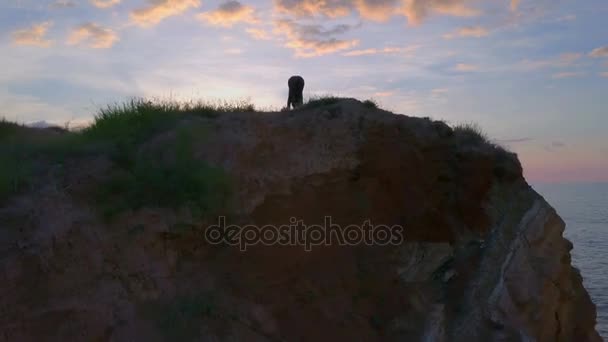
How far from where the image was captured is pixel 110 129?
8.66 meters

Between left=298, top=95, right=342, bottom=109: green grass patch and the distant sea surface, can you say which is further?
the distant sea surface

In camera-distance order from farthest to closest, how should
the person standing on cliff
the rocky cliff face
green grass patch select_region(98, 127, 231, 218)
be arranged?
the person standing on cliff, green grass patch select_region(98, 127, 231, 218), the rocky cliff face

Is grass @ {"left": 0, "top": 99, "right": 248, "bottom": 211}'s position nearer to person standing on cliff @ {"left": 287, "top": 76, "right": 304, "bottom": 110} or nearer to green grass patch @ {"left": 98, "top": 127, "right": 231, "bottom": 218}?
green grass patch @ {"left": 98, "top": 127, "right": 231, "bottom": 218}

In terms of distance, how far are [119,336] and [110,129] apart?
3.49 m

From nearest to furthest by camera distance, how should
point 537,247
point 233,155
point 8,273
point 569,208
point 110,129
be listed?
point 8,273
point 233,155
point 110,129
point 537,247
point 569,208

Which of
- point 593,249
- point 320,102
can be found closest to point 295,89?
point 320,102

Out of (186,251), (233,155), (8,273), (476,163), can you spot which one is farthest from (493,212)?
(8,273)

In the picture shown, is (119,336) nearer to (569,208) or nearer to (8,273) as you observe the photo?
(8,273)

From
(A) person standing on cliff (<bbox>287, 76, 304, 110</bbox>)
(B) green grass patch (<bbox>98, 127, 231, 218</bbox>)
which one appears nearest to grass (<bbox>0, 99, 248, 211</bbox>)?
(B) green grass patch (<bbox>98, 127, 231, 218</bbox>)

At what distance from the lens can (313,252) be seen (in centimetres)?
812

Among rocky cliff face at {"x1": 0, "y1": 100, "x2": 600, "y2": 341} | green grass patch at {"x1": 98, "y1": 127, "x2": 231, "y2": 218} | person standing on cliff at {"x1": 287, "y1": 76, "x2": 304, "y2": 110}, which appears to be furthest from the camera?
person standing on cliff at {"x1": 287, "y1": 76, "x2": 304, "y2": 110}

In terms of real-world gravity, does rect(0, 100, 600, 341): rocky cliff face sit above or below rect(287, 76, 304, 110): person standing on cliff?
below

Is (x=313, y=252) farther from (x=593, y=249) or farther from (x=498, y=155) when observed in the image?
(x=593, y=249)

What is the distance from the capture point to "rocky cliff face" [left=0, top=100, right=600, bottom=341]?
6.37 metres
